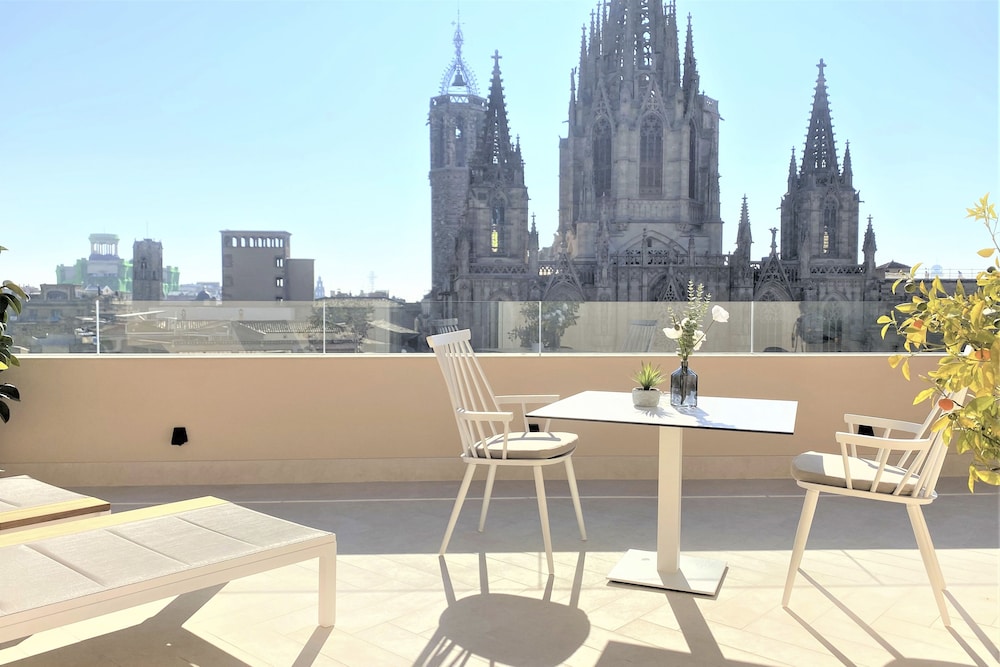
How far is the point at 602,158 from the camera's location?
128 ft

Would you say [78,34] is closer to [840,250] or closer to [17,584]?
[840,250]

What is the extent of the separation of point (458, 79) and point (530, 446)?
6149 centimetres

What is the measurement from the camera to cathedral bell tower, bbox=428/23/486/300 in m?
53.6

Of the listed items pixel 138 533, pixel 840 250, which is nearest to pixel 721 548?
pixel 138 533

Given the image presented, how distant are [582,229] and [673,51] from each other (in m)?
10.3

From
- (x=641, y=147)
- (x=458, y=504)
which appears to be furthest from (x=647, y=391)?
(x=641, y=147)

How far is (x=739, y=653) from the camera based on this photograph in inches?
89.0

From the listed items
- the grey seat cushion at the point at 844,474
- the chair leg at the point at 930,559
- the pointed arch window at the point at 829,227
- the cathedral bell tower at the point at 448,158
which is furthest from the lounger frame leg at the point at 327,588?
the cathedral bell tower at the point at 448,158

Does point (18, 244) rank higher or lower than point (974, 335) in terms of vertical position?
higher

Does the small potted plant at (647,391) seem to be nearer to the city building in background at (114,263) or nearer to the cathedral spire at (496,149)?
the cathedral spire at (496,149)

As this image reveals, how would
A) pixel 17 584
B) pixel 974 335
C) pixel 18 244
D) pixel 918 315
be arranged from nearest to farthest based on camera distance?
pixel 974 335 < pixel 918 315 < pixel 17 584 < pixel 18 244

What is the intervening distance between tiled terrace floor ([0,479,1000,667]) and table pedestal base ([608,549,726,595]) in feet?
0.14

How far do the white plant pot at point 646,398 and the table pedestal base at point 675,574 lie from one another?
59cm

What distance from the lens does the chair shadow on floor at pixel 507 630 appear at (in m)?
2.24
